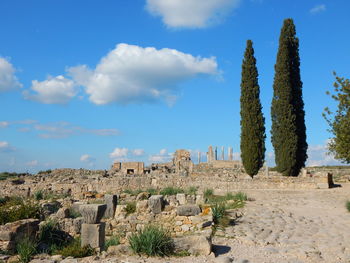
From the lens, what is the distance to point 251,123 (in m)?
27.3

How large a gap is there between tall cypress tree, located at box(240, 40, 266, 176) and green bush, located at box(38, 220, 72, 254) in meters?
19.1

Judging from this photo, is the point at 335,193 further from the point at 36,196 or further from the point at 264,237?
the point at 36,196

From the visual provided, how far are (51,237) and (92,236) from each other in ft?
6.30

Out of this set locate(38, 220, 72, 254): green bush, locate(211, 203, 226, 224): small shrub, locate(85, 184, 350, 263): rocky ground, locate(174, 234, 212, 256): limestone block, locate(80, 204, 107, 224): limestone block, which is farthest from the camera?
locate(211, 203, 226, 224): small shrub

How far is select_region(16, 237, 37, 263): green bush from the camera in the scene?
24.1 ft

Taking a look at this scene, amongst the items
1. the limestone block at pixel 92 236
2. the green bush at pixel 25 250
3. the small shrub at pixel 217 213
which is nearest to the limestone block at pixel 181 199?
the small shrub at pixel 217 213

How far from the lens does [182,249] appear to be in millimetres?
7668

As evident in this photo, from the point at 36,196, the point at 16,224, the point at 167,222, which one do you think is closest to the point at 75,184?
the point at 36,196

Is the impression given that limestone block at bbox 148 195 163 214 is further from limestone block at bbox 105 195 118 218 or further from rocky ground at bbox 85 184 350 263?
rocky ground at bbox 85 184 350 263

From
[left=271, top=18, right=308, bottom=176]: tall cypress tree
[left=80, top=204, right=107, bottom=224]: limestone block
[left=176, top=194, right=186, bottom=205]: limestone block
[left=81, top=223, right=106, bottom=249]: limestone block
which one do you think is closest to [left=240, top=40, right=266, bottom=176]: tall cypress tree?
[left=271, top=18, right=308, bottom=176]: tall cypress tree

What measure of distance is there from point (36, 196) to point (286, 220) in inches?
602

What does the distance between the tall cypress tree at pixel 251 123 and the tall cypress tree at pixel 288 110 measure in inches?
51.1

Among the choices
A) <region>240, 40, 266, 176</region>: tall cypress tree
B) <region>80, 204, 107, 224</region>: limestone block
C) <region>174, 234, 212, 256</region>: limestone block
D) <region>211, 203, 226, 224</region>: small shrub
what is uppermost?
<region>240, 40, 266, 176</region>: tall cypress tree

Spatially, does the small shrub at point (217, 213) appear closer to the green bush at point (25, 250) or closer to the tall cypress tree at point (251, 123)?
the green bush at point (25, 250)
